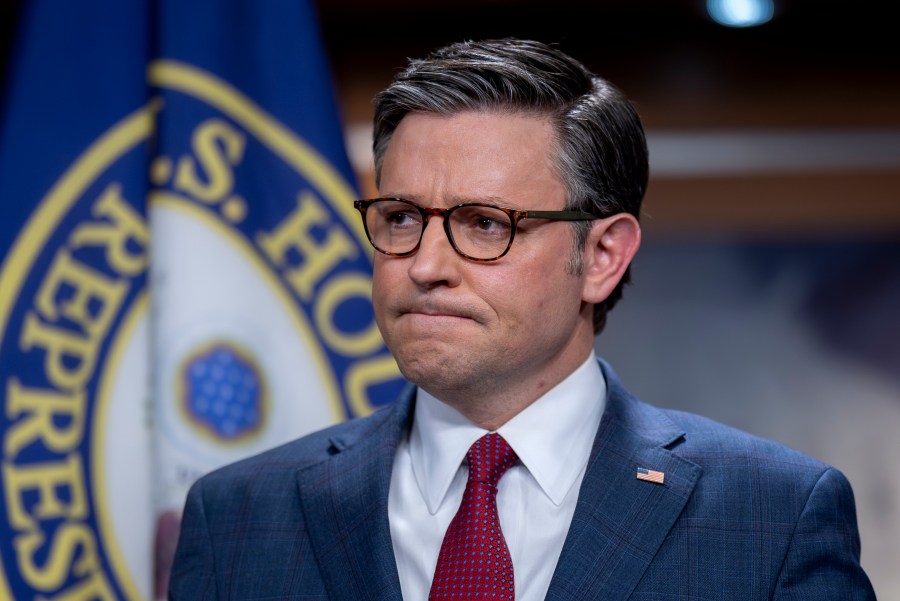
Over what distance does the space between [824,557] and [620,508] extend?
30 cm

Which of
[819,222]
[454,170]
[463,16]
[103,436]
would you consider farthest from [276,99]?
[819,222]

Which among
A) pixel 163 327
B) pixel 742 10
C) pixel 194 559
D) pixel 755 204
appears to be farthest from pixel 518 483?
pixel 742 10

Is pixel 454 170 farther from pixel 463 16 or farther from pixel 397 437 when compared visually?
pixel 463 16

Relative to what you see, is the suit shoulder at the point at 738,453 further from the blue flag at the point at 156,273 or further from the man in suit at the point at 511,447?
the blue flag at the point at 156,273

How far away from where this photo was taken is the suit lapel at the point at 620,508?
5.22 feet

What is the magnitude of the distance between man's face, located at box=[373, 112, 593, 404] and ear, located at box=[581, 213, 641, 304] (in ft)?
0.16

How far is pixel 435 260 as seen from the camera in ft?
5.27

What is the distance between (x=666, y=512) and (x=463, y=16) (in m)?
1.65

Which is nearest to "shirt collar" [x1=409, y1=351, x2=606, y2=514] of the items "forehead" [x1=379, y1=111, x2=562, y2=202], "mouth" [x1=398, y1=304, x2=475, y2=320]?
"mouth" [x1=398, y1=304, x2=475, y2=320]

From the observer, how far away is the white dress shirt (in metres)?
1.67

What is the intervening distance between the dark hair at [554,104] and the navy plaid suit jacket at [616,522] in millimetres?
322

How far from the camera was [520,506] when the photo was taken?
1.70 meters

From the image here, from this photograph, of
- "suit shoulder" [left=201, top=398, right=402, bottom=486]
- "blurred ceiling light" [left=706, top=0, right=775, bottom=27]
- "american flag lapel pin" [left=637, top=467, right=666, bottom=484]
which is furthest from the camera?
"blurred ceiling light" [left=706, top=0, right=775, bottom=27]

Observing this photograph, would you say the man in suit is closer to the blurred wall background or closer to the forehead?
the forehead
